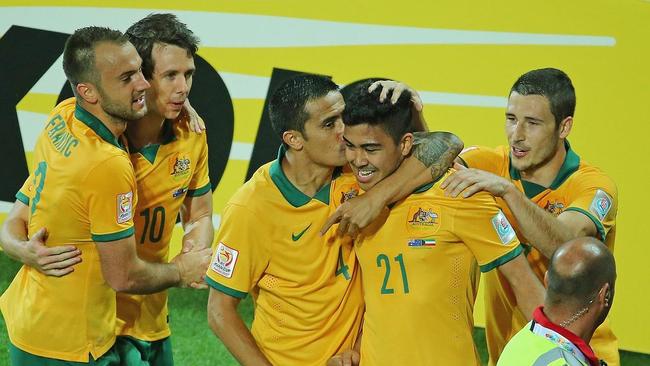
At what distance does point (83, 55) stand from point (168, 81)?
0.54 m

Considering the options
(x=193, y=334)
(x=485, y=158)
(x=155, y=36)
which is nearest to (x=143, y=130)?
(x=155, y=36)

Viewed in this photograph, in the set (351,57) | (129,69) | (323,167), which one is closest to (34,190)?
(129,69)

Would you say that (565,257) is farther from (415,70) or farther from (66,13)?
(66,13)

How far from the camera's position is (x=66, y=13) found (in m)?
7.65

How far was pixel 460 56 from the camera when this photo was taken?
698 centimetres

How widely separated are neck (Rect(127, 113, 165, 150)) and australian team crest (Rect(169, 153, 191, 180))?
0.43 ft

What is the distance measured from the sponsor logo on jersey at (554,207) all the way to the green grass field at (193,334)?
2347mm

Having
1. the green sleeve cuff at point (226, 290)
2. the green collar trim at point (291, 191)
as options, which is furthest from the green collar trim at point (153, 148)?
the green sleeve cuff at point (226, 290)

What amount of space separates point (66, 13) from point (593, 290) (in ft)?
17.9

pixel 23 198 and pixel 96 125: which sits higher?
pixel 96 125

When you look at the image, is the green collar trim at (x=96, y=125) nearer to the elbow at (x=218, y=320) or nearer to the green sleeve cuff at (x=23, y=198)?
the green sleeve cuff at (x=23, y=198)

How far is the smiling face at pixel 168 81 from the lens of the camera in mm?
4980

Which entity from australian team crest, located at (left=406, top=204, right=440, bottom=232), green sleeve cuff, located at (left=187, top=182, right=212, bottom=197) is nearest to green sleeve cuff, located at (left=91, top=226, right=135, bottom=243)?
→ green sleeve cuff, located at (left=187, top=182, right=212, bottom=197)

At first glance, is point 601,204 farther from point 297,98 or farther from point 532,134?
point 297,98
